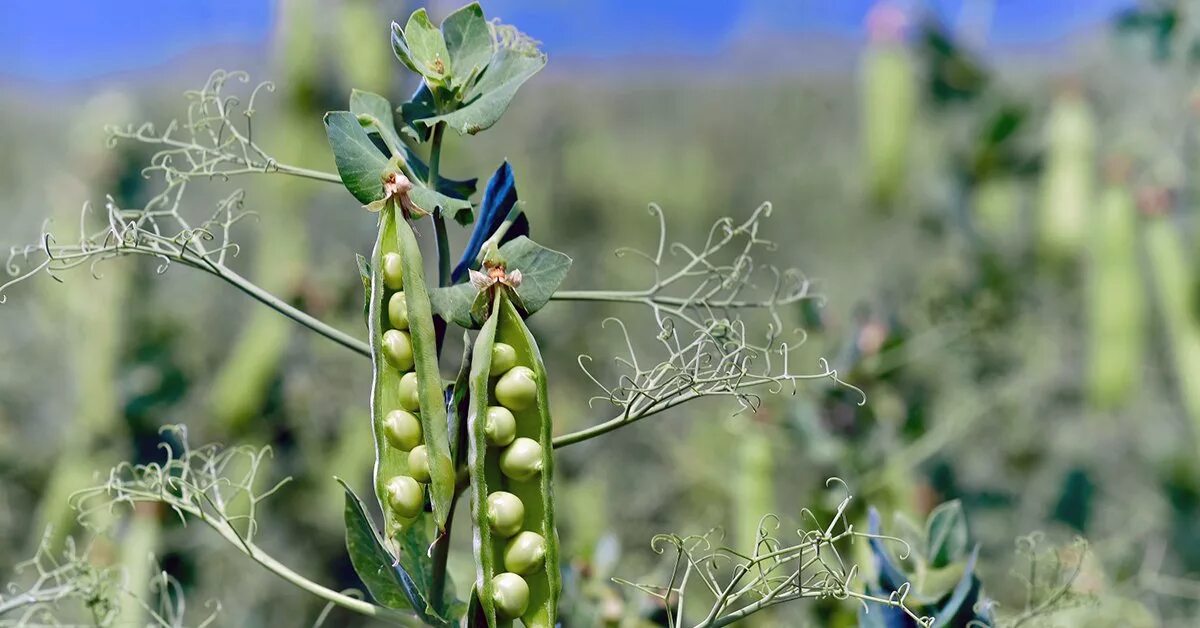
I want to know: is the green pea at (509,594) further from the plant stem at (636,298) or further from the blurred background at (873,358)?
the blurred background at (873,358)

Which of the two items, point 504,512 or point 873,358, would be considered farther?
point 873,358

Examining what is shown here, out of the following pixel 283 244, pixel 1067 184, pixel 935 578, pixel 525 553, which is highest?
pixel 283 244

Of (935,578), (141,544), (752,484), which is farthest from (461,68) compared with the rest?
(141,544)

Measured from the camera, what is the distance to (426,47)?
76 centimetres

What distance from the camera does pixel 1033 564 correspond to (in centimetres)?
91

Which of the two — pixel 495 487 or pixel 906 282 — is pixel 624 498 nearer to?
pixel 906 282

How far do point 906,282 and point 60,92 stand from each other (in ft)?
24.4

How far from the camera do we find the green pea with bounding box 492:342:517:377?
2.28 feet

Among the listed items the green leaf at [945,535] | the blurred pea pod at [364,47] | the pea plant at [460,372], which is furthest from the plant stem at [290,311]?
the blurred pea pod at [364,47]

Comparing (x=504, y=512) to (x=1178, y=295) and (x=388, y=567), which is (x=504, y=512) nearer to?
(x=388, y=567)

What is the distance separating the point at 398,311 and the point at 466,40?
0.70 feet

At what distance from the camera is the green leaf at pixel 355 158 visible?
0.72 metres

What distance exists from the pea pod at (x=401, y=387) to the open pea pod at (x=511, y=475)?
0.07ft

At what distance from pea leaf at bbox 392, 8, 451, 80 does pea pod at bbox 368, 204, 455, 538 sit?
11 cm
